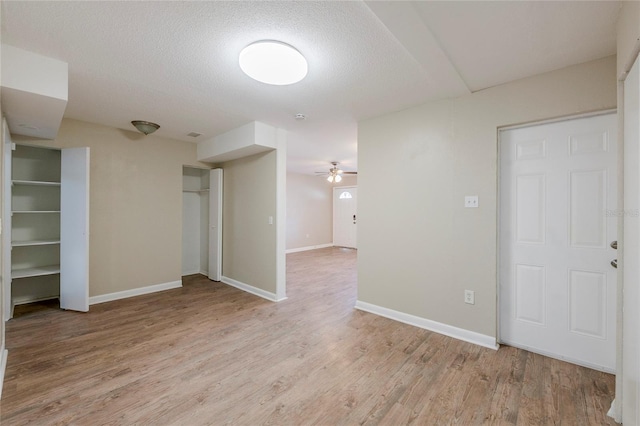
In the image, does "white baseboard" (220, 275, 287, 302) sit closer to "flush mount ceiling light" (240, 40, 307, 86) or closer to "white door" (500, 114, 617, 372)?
"white door" (500, 114, 617, 372)

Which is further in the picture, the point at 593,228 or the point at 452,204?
the point at 452,204

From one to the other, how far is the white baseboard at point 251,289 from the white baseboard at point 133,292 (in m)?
0.75

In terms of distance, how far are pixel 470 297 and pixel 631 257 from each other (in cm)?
132

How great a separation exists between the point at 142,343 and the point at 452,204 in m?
3.27

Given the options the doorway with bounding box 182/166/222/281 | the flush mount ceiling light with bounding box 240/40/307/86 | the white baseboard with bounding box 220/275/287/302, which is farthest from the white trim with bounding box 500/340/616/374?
the doorway with bounding box 182/166/222/281

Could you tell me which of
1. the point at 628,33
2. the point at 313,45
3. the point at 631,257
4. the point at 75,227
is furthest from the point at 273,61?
the point at 75,227

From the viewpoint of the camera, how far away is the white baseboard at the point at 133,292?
3703mm

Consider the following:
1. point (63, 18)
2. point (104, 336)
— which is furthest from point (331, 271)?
point (63, 18)

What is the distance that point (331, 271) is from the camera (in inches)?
222

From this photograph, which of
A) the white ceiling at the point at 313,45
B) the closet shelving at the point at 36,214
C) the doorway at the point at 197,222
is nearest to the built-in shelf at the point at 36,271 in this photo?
the closet shelving at the point at 36,214

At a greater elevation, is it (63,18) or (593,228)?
(63,18)

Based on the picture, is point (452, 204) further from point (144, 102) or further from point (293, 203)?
point (293, 203)

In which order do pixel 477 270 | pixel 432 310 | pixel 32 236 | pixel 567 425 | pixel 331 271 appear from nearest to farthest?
pixel 567 425
pixel 477 270
pixel 432 310
pixel 32 236
pixel 331 271

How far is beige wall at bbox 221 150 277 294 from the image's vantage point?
3.93 metres
